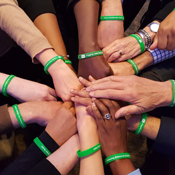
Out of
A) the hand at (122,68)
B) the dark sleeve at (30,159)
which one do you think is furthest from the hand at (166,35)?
the dark sleeve at (30,159)

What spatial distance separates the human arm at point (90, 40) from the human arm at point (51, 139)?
19 centimetres

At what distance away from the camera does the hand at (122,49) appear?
90 centimetres

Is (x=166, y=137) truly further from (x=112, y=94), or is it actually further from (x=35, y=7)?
(x=35, y=7)

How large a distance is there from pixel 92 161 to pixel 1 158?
49 cm

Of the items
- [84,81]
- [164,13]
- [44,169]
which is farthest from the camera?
[164,13]

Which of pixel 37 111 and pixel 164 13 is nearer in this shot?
pixel 37 111

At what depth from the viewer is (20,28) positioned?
2.71 ft

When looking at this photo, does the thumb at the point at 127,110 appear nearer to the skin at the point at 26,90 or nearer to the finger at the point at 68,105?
the finger at the point at 68,105

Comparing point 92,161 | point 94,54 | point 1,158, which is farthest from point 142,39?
point 1,158

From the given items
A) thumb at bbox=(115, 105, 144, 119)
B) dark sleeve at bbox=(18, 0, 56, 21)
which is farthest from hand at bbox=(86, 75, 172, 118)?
dark sleeve at bbox=(18, 0, 56, 21)

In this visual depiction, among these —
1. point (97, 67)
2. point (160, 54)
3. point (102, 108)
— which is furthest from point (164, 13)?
point (102, 108)

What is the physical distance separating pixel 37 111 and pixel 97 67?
31 centimetres

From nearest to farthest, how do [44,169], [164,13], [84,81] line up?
[44,169]
[84,81]
[164,13]

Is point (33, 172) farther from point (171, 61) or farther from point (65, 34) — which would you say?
point (65, 34)
